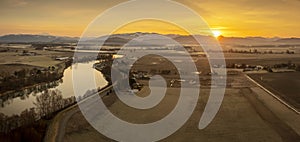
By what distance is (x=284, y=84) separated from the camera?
53.6 feet

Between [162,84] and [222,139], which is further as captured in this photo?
[162,84]

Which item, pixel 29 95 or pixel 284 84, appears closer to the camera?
pixel 29 95

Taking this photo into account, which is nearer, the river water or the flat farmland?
the river water

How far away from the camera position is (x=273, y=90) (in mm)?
14852

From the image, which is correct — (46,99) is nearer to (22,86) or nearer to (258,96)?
(22,86)

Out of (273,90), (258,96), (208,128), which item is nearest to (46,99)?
(208,128)

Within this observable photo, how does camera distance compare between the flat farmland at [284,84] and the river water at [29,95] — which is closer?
the river water at [29,95]

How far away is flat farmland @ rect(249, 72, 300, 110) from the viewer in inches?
508

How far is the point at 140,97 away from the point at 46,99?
331 cm

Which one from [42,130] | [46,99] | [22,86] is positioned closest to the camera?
[42,130]

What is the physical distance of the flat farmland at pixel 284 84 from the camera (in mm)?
12913

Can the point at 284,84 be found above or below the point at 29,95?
above

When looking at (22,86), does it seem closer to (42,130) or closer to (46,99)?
(46,99)

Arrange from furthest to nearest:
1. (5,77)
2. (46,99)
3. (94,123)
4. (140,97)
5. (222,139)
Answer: (5,77)
(140,97)
(46,99)
(94,123)
(222,139)
